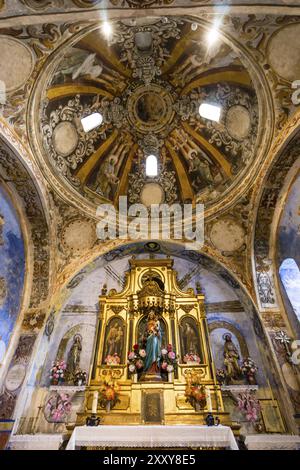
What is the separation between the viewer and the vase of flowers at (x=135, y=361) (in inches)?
361

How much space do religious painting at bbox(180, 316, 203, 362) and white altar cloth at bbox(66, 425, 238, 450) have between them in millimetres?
3150

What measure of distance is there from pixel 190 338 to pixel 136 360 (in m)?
2.20

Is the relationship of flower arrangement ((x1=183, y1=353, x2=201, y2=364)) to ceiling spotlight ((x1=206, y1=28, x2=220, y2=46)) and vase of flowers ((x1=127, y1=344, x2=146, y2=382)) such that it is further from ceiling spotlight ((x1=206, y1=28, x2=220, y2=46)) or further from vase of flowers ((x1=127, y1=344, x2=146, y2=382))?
ceiling spotlight ((x1=206, y1=28, x2=220, y2=46))

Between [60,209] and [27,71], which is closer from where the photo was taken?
[27,71]

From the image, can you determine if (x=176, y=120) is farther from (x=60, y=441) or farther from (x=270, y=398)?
(x=60, y=441)

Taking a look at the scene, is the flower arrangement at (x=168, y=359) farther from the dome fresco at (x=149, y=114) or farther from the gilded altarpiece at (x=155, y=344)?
the dome fresco at (x=149, y=114)

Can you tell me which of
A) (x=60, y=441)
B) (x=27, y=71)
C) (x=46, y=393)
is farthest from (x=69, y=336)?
(x=27, y=71)

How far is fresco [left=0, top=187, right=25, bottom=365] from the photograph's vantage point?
370 inches

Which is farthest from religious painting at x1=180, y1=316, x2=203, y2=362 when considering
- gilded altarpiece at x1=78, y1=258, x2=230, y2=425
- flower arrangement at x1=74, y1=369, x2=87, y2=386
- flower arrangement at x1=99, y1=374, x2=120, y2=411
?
flower arrangement at x1=74, y1=369, x2=87, y2=386

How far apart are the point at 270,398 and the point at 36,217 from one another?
10.2 metres

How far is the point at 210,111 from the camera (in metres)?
11.5

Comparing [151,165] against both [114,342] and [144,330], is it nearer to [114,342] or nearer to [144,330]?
[144,330]
